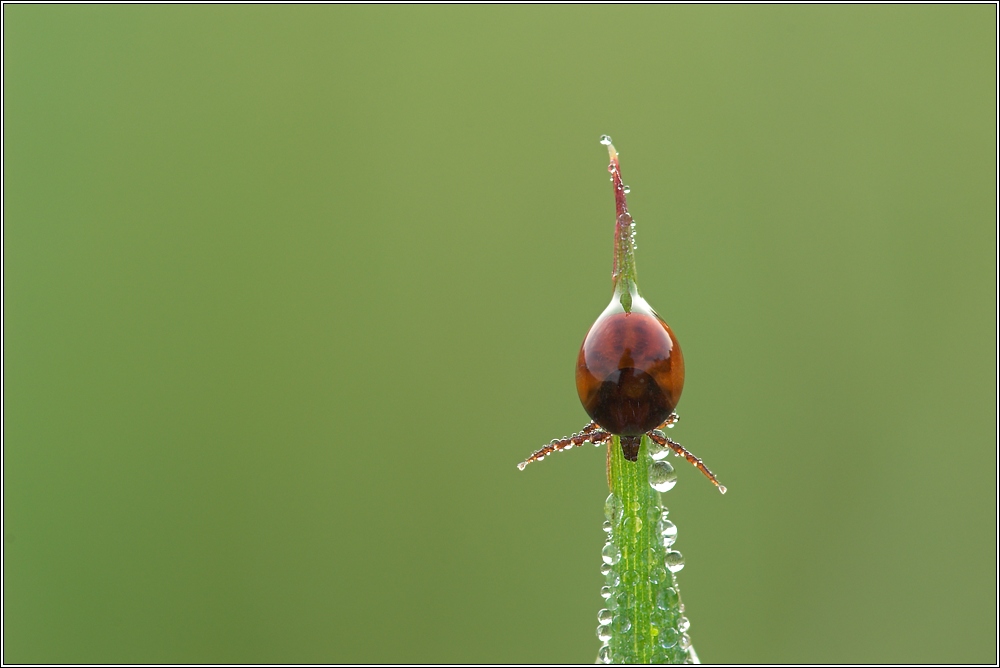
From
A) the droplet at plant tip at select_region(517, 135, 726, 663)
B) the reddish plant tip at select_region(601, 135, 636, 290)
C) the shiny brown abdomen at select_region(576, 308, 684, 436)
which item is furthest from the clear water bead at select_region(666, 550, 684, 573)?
the reddish plant tip at select_region(601, 135, 636, 290)

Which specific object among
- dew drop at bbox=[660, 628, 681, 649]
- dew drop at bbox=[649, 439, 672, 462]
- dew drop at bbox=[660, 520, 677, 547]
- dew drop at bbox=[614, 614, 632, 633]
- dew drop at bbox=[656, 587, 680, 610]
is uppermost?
dew drop at bbox=[649, 439, 672, 462]

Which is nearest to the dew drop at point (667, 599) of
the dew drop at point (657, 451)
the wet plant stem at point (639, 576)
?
the wet plant stem at point (639, 576)

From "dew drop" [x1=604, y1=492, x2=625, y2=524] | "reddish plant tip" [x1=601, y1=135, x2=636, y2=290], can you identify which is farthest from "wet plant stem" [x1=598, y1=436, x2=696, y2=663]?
"reddish plant tip" [x1=601, y1=135, x2=636, y2=290]

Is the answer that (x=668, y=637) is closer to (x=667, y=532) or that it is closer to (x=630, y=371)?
(x=667, y=532)

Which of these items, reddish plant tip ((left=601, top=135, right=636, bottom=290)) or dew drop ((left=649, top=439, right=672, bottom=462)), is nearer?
reddish plant tip ((left=601, top=135, right=636, bottom=290))

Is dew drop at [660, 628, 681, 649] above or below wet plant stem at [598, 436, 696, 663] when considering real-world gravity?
below

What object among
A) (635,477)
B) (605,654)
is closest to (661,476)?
(635,477)

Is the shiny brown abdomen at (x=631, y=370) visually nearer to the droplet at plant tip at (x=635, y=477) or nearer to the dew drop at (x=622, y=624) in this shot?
the droplet at plant tip at (x=635, y=477)

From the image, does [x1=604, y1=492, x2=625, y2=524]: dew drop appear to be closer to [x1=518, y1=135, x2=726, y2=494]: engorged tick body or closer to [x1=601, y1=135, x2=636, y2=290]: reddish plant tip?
[x1=518, y1=135, x2=726, y2=494]: engorged tick body
